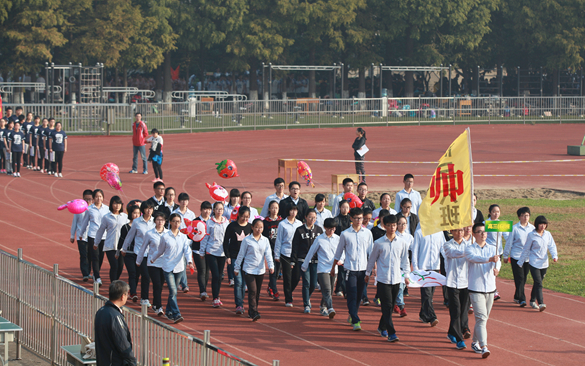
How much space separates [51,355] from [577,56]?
5393cm

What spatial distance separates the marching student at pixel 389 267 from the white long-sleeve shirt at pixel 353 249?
16.3 inches

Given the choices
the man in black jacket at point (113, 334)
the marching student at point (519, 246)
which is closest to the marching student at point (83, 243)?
the man in black jacket at point (113, 334)

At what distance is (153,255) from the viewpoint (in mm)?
10711

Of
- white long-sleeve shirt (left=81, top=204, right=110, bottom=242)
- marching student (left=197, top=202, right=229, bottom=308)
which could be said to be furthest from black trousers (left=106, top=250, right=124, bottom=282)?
marching student (left=197, top=202, right=229, bottom=308)

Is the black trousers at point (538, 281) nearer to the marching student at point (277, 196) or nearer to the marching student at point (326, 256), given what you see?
the marching student at point (326, 256)

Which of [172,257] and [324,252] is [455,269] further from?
[172,257]

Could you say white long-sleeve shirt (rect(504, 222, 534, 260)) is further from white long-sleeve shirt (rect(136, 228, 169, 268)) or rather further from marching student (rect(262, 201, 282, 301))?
white long-sleeve shirt (rect(136, 228, 169, 268))

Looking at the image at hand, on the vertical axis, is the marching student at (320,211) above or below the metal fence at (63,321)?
above

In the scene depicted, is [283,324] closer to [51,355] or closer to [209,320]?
[209,320]

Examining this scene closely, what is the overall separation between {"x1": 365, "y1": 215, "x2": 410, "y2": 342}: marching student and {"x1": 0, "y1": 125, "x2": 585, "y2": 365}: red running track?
0.85ft

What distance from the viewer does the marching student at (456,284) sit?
31.6ft

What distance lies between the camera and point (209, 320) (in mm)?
10844

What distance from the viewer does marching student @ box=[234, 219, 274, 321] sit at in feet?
35.0

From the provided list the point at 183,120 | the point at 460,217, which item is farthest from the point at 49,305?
the point at 183,120
